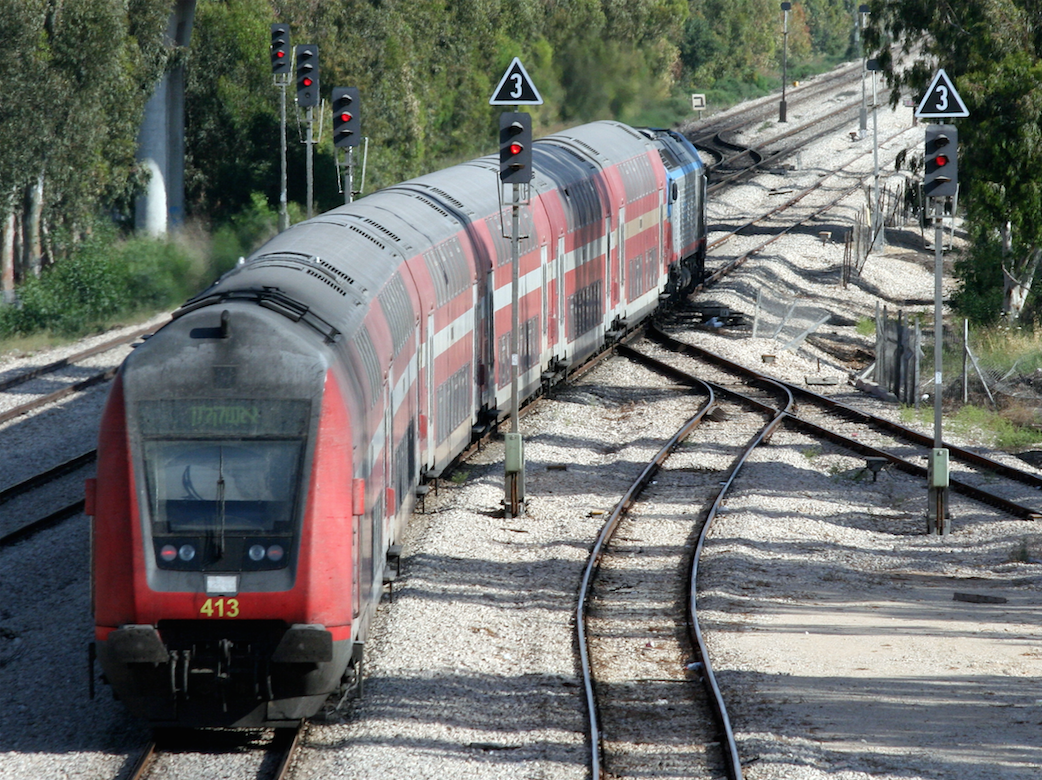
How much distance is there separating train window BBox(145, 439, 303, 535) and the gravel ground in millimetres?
1878

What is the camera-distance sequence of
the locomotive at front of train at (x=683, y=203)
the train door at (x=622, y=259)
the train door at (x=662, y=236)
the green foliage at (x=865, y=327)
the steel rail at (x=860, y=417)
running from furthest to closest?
the green foliage at (x=865, y=327) < the locomotive at front of train at (x=683, y=203) < the train door at (x=662, y=236) < the train door at (x=622, y=259) < the steel rail at (x=860, y=417)

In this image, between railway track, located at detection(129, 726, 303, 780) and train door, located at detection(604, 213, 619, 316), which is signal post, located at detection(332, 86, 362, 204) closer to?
train door, located at detection(604, 213, 619, 316)

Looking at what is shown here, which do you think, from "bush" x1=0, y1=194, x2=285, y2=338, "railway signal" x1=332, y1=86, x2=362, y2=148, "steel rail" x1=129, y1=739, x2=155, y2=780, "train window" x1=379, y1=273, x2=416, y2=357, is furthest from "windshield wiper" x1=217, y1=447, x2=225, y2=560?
"bush" x1=0, y1=194, x2=285, y2=338

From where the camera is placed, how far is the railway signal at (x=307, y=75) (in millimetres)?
26391

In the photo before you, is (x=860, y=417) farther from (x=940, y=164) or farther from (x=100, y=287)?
(x=100, y=287)

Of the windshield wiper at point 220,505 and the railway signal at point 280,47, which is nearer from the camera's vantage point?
the windshield wiper at point 220,505

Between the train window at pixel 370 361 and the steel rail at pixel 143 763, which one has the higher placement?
the train window at pixel 370 361

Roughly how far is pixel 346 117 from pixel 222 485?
50.5 feet

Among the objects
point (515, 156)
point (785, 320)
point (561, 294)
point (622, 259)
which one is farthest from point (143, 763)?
point (785, 320)

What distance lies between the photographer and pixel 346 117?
24.2m

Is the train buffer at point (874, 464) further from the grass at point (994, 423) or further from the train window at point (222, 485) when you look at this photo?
the train window at point (222, 485)

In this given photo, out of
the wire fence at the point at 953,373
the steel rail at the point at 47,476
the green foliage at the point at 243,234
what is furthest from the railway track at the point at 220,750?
the green foliage at the point at 243,234

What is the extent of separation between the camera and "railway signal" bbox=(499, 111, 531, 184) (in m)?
16.8

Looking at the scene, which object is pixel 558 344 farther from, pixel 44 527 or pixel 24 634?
pixel 24 634
